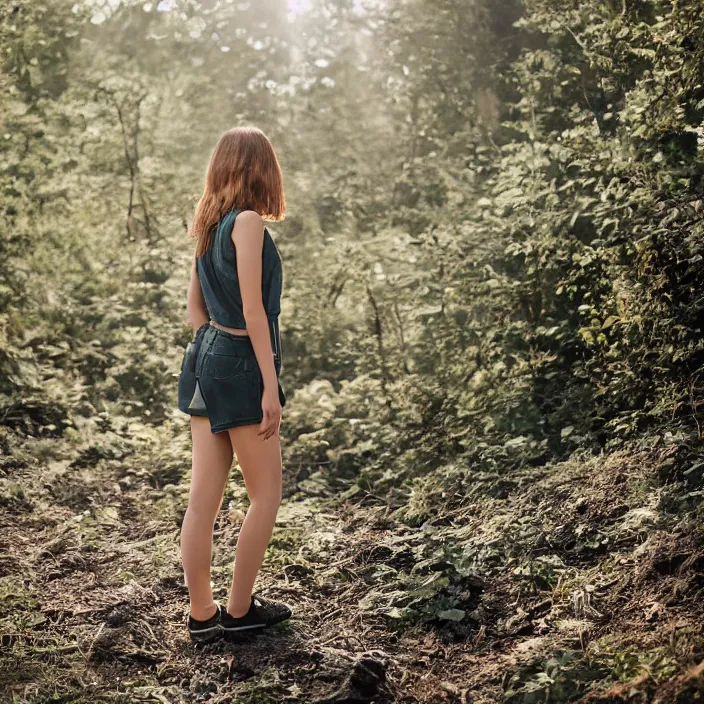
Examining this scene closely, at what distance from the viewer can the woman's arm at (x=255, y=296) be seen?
3182mm

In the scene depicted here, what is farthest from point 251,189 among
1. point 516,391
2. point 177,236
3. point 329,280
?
point 177,236

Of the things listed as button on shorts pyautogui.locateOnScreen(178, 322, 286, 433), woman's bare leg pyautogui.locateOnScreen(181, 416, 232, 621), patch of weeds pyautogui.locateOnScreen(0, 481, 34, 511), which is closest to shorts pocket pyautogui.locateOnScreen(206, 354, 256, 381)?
button on shorts pyautogui.locateOnScreen(178, 322, 286, 433)

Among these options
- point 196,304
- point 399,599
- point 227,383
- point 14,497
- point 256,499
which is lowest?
point 399,599

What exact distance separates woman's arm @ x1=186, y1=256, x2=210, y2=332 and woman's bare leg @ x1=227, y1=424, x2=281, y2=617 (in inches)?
22.1

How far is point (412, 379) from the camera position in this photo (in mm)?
6160

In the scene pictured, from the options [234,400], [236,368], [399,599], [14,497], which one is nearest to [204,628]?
[399,599]

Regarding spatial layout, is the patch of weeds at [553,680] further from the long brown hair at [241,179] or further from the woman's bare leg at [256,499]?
the long brown hair at [241,179]

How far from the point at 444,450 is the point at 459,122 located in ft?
17.8

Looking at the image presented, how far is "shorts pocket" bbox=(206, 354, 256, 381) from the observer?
325 centimetres

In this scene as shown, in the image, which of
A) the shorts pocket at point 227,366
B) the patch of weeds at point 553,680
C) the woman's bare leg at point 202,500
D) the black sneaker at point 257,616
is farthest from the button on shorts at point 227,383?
the patch of weeds at point 553,680

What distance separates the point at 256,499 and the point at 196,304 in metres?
0.87

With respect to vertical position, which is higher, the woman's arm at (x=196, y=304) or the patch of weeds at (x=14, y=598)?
the woman's arm at (x=196, y=304)

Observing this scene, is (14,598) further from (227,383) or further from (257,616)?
(227,383)

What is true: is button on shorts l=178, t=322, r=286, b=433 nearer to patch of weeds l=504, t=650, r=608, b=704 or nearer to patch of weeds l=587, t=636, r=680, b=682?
patch of weeds l=504, t=650, r=608, b=704
